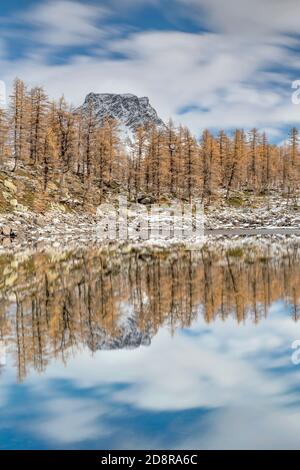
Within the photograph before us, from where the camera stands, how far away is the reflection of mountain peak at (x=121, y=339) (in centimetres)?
1116

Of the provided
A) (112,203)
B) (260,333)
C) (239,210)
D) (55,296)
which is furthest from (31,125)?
(260,333)

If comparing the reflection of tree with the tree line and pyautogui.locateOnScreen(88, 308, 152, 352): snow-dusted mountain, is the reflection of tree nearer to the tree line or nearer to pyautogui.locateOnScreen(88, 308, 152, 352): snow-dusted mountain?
pyautogui.locateOnScreen(88, 308, 152, 352): snow-dusted mountain

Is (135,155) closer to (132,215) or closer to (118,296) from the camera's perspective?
(132,215)

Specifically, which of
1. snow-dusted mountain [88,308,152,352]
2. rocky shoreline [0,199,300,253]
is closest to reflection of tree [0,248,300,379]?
snow-dusted mountain [88,308,152,352]

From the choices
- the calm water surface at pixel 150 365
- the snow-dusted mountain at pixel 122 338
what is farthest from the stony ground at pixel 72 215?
the snow-dusted mountain at pixel 122 338

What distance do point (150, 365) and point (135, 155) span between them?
10580 cm

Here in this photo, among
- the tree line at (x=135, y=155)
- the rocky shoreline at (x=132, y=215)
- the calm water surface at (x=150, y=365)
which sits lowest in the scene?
the calm water surface at (x=150, y=365)

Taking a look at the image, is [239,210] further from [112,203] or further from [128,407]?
[128,407]

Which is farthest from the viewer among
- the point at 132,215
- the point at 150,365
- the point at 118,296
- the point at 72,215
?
the point at 132,215

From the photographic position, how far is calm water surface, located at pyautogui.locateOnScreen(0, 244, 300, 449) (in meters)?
6.92

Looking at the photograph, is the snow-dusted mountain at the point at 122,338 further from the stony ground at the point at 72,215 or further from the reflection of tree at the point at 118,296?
the stony ground at the point at 72,215

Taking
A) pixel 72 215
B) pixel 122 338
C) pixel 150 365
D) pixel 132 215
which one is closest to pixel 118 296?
pixel 122 338

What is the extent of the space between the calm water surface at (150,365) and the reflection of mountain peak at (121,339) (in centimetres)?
5

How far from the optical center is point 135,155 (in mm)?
113625
